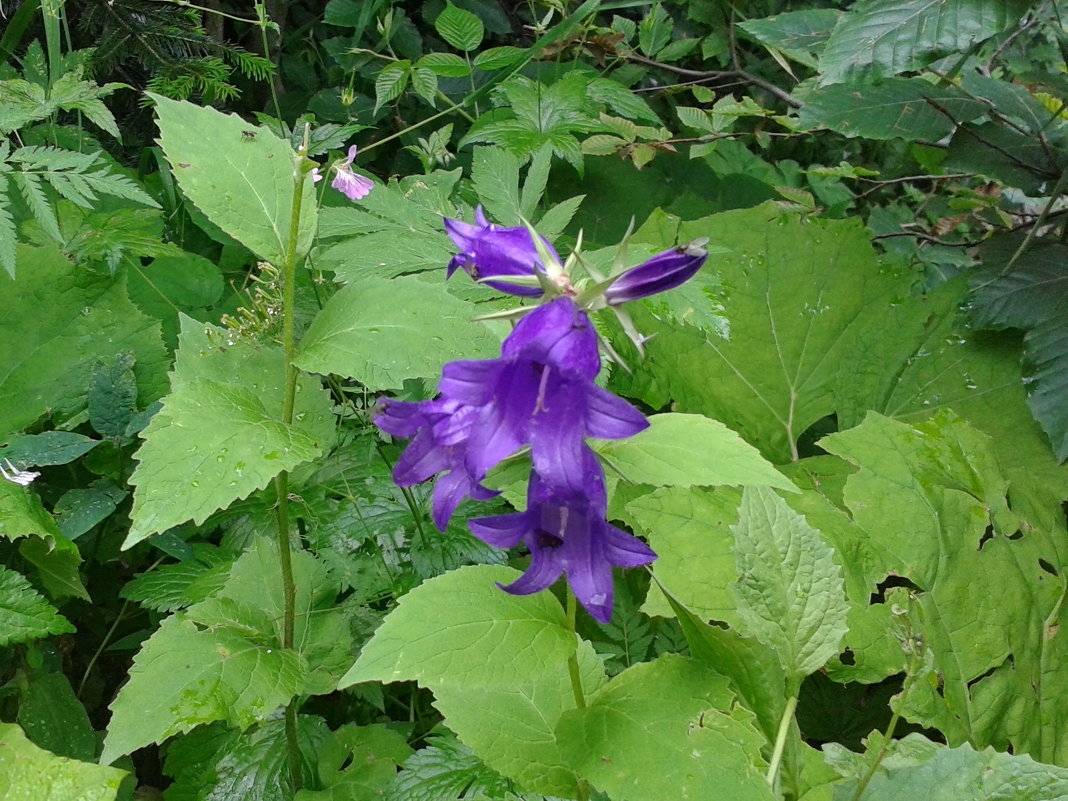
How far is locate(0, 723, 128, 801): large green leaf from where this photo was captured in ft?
4.06

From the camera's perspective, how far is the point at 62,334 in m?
2.04

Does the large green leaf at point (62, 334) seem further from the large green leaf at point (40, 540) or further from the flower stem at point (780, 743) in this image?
the flower stem at point (780, 743)

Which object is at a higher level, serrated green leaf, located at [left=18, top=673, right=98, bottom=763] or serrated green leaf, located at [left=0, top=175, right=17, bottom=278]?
serrated green leaf, located at [left=0, top=175, right=17, bottom=278]

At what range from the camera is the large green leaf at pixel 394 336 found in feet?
3.88

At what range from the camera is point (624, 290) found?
2.94 feet

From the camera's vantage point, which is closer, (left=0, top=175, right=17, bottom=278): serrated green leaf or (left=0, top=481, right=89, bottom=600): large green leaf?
(left=0, top=481, right=89, bottom=600): large green leaf

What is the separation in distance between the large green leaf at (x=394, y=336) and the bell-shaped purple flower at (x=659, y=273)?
0.35 meters

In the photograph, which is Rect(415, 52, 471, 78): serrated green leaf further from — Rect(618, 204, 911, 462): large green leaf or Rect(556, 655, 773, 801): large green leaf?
Rect(556, 655, 773, 801): large green leaf

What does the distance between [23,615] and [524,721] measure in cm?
91

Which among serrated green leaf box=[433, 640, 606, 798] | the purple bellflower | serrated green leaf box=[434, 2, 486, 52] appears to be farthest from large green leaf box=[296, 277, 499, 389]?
serrated green leaf box=[434, 2, 486, 52]

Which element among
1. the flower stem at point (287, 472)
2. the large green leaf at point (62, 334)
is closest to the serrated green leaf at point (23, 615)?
the flower stem at point (287, 472)

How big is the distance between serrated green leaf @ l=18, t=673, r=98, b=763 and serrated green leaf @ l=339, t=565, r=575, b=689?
993 millimetres

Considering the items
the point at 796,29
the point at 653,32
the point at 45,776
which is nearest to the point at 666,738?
the point at 45,776

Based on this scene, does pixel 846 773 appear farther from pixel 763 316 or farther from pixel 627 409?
pixel 763 316
